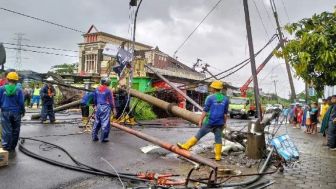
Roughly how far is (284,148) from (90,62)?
1982 inches

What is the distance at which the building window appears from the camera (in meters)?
55.8

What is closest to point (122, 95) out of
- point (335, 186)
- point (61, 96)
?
point (335, 186)

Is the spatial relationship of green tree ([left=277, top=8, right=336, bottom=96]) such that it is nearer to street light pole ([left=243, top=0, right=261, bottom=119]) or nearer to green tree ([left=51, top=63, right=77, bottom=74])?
street light pole ([left=243, top=0, right=261, bottom=119])

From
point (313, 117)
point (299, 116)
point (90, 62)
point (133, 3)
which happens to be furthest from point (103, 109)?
point (90, 62)

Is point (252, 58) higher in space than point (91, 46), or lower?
lower

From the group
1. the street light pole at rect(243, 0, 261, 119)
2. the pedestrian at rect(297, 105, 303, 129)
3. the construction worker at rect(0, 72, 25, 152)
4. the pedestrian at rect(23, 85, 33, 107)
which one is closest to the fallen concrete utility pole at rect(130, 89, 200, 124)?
the street light pole at rect(243, 0, 261, 119)

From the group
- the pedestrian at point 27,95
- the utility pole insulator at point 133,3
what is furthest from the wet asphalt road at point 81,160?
the pedestrian at point 27,95

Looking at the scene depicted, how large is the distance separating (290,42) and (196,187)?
360 cm

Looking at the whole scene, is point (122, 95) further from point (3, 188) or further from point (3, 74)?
point (3, 188)

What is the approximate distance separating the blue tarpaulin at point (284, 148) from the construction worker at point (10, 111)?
20.1 ft

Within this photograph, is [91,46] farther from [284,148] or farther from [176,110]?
[284,148]

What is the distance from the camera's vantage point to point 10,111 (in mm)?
8734

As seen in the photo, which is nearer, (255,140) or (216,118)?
(216,118)

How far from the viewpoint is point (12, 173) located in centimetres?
677
